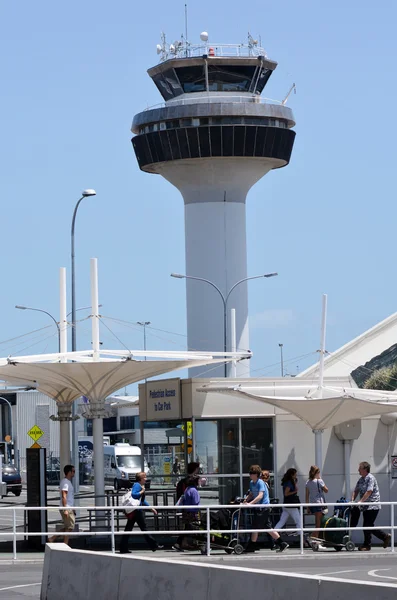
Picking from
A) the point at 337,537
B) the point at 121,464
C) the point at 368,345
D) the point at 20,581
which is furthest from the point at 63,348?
the point at 368,345

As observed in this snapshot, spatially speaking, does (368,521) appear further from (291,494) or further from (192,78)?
(192,78)

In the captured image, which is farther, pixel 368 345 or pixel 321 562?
pixel 368 345

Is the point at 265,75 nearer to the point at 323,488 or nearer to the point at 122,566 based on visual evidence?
the point at 323,488

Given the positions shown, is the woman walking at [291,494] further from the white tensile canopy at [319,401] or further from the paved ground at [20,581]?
the paved ground at [20,581]

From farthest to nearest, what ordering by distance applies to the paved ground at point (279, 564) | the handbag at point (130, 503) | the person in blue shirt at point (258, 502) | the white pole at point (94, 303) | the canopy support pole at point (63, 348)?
the canopy support pole at point (63, 348), the white pole at point (94, 303), the person in blue shirt at point (258, 502), the handbag at point (130, 503), the paved ground at point (279, 564)

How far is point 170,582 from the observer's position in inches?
537

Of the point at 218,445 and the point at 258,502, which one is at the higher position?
the point at 218,445

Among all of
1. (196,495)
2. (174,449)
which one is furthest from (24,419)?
(196,495)

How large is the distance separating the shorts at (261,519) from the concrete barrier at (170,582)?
26.7ft

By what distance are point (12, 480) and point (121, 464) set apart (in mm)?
6821

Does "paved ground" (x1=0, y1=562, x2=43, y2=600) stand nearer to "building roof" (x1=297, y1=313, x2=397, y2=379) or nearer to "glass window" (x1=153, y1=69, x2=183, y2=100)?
"glass window" (x1=153, y1=69, x2=183, y2=100)

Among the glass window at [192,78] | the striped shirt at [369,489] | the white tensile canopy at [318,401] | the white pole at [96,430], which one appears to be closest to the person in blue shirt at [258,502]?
the striped shirt at [369,489]

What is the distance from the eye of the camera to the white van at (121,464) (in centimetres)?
6412

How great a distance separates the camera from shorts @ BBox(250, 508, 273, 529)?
2411cm
